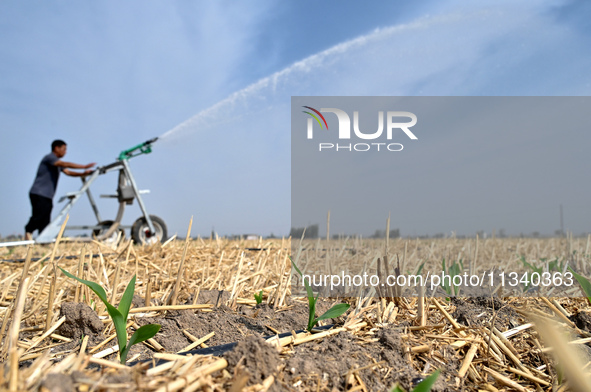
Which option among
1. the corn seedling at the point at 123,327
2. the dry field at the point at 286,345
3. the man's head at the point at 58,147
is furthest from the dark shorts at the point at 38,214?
the corn seedling at the point at 123,327

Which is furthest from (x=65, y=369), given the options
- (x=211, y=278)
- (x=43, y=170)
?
(x=43, y=170)

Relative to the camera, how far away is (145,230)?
7.30m

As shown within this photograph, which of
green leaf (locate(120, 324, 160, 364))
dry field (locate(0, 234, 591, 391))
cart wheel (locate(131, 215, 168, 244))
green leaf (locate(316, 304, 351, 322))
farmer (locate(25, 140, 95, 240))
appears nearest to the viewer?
dry field (locate(0, 234, 591, 391))

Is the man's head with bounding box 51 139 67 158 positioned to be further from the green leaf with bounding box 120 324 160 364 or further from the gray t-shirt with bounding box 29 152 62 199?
the green leaf with bounding box 120 324 160 364

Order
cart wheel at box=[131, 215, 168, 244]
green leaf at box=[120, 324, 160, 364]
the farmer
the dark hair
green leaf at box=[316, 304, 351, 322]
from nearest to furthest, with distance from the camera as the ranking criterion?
green leaf at box=[120, 324, 160, 364]
green leaf at box=[316, 304, 351, 322]
the farmer
the dark hair
cart wheel at box=[131, 215, 168, 244]

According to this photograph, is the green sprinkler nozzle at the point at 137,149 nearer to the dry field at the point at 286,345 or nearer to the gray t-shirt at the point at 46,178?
the gray t-shirt at the point at 46,178

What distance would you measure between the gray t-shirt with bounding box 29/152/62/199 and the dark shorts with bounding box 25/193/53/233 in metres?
0.09

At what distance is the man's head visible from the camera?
259 inches

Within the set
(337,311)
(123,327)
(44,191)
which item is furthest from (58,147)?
(337,311)

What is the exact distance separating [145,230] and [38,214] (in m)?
1.71

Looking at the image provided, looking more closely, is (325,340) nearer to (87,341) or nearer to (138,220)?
(87,341)

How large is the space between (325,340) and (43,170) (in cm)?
667

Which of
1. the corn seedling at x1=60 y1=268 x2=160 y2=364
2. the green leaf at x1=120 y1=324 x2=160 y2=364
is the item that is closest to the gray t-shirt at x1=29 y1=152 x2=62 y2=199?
the corn seedling at x1=60 y1=268 x2=160 y2=364

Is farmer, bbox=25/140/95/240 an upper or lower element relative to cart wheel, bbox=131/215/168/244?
upper
